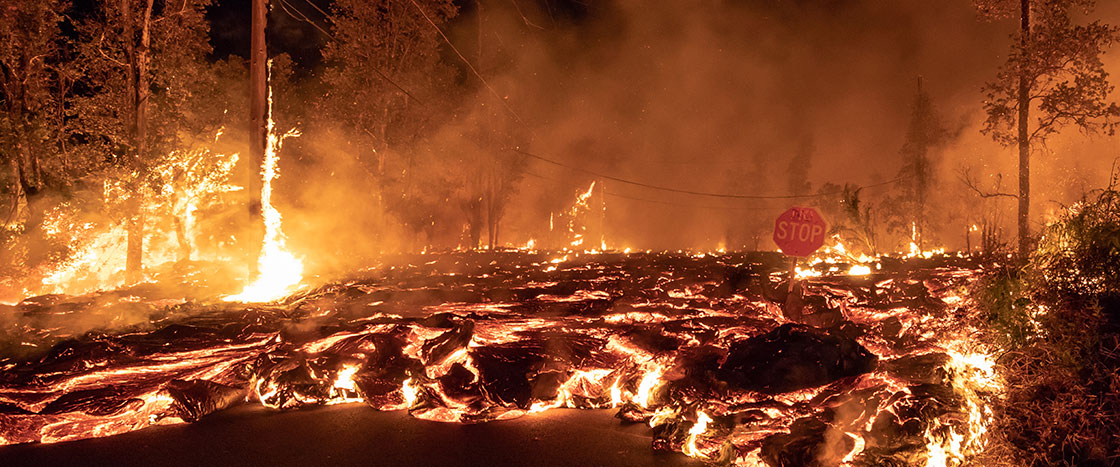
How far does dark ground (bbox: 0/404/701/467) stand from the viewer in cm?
432

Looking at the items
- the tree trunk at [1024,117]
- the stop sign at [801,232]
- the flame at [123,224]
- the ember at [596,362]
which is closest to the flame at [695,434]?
the ember at [596,362]

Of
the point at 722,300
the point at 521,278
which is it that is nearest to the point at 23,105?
the point at 521,278

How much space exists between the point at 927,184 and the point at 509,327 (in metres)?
34.4

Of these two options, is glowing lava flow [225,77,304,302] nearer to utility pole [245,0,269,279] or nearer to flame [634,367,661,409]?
utility pole [245,0,269,279]

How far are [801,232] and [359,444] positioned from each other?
434 cm

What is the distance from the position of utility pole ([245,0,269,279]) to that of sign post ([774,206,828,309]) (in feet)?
21.1

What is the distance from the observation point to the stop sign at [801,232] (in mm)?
5648

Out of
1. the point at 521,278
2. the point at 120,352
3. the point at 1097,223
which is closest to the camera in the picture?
the point at 1097,223

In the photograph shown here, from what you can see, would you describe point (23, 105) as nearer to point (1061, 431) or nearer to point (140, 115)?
point (140, 115)

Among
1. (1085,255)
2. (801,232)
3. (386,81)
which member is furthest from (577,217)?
(1085,255)

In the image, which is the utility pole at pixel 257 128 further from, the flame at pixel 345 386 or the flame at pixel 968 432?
the flame at pixel 968 432

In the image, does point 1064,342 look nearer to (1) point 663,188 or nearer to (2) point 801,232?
(2) point 801,232

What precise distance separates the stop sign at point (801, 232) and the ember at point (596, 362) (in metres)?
0.40

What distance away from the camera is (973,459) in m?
3.88
